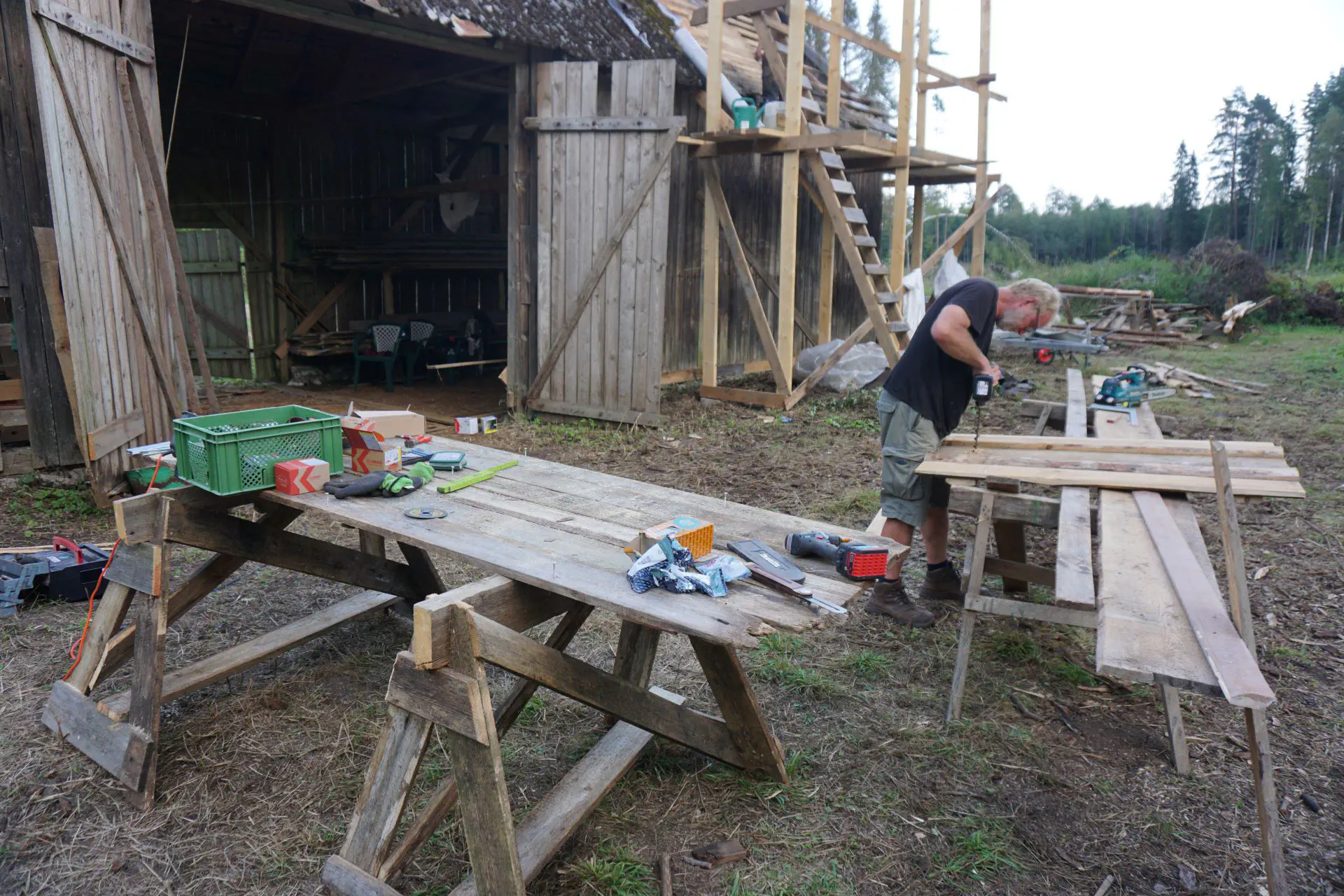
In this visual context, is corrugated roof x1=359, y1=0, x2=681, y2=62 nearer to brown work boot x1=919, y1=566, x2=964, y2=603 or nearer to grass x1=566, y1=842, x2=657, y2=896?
brown work boot x1=919, y1=566, x2=964, y2=603

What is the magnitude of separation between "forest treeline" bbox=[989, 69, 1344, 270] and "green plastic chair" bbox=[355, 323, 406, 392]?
24699mm

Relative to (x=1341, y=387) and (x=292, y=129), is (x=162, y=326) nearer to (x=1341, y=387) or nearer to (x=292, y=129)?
(x=292, y=129)

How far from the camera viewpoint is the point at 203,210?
11438 millimetres

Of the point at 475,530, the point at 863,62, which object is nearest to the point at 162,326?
the point at 475,530

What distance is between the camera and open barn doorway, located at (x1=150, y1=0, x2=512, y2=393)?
1067 cm

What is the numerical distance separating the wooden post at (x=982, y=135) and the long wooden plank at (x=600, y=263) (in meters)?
5.73

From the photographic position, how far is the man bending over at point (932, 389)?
14.6 ft

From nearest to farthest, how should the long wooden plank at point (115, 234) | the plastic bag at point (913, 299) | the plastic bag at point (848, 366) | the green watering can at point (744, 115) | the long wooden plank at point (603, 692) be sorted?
the long wooden plank at point (603, 692)
the long wooden plank at point (115, 234)
the green watering can at point (744, 115)
the plastic bag at point (848, 366)
the plastic bag at point (913, 299)

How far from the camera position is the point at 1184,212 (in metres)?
31.7

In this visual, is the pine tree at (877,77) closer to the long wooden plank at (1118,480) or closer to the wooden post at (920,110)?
the wooden post at (920,110)

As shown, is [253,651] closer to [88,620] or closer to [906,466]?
[88,620]

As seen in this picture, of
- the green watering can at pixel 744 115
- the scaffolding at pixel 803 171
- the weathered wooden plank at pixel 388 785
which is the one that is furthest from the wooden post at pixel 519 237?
the weathered wooden plank at pixel 388 785

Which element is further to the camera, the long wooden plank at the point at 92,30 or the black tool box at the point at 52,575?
the long wooden plank at the point at 92,30

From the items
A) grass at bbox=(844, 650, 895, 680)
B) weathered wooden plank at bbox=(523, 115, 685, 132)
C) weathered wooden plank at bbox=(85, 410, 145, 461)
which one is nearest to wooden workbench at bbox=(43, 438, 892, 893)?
grass at bbox=(844, 650, 895, 680)
